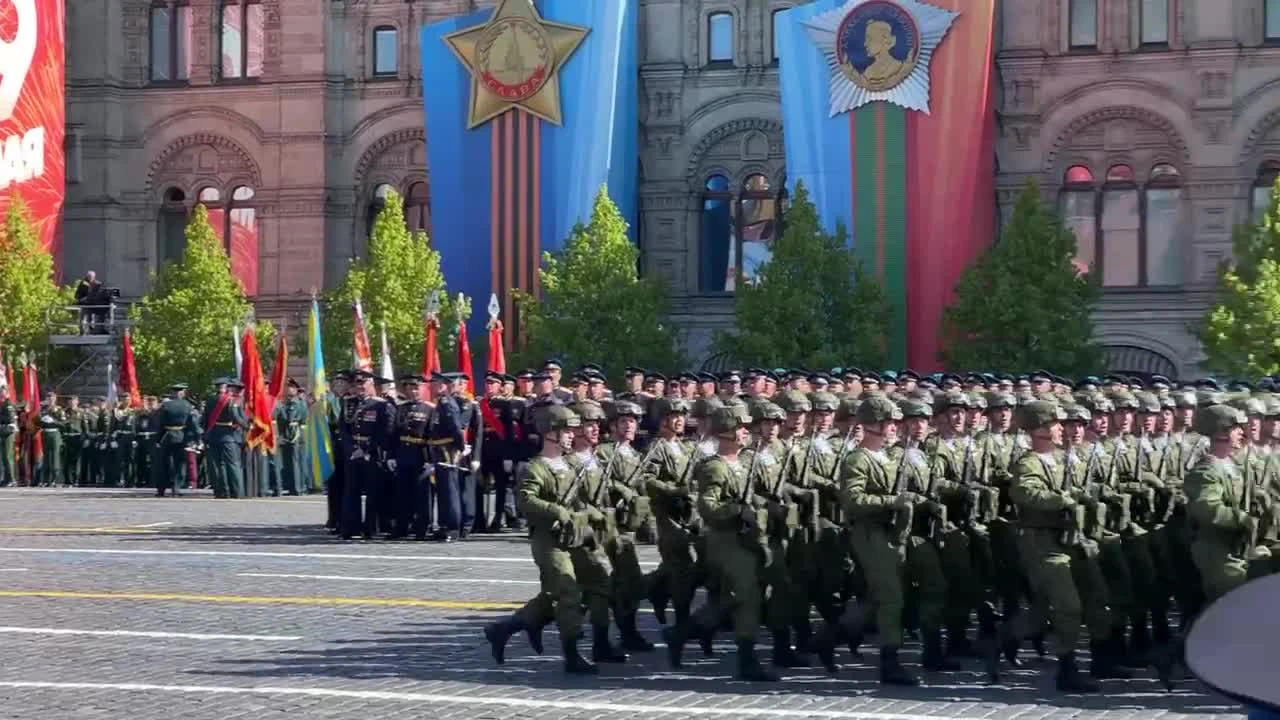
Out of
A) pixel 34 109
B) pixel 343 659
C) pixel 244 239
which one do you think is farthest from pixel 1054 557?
pixel 244 239

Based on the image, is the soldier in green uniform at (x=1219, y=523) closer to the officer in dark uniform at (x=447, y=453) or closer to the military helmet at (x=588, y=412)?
the military helmet at (x=588, y=412)

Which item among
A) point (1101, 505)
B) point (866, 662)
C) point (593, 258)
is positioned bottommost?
point (866, 662)

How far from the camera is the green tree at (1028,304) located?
130ft

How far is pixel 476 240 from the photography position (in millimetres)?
44531

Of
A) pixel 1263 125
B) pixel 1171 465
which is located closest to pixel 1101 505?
pixel 1171 465

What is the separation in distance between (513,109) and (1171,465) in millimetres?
31796

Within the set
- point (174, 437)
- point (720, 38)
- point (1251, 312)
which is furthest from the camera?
point (720, 38)

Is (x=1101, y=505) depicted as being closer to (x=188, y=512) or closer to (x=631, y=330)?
(x=188, y=512)

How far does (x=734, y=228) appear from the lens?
46688mm

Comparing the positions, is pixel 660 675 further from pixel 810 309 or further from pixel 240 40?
pixel 240 40

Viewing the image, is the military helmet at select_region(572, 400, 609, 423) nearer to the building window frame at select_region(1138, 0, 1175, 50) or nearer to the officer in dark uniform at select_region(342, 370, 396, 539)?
the officer in dark uniform at select_region(342, 370, 396, 539)

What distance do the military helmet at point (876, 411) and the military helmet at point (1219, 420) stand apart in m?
1.71

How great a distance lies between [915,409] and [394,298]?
101ft

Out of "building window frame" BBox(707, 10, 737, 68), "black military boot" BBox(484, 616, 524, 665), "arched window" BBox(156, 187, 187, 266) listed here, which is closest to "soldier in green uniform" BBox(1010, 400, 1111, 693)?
"black military boot" BBox(484, 616, 524, 665)
